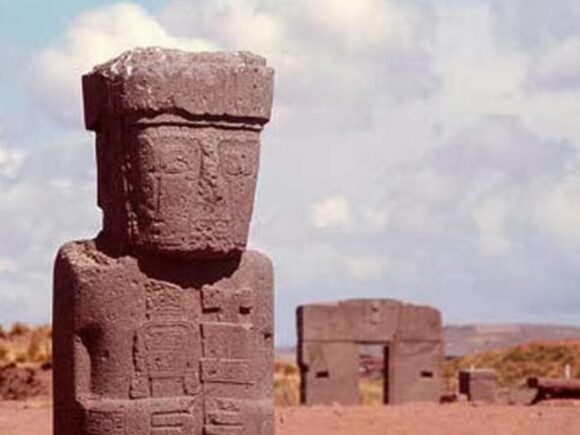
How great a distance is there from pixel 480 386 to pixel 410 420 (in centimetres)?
676

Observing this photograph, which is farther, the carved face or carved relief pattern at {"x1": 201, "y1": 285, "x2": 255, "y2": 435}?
carved relief pattern at {"x1": 201, "y1": 285, "x2": 255, "y2": 435}

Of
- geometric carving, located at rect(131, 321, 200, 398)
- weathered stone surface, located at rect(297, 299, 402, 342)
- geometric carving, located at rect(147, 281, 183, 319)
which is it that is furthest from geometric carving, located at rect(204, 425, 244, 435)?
weathered stone surface, located at rect(297, 299, 402, 342)

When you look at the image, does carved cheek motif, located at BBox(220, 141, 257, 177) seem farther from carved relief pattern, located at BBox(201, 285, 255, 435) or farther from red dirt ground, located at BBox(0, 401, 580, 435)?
red dirt ground, located at BBox(0, 401, 580, 435)

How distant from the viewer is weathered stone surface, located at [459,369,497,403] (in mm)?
32125

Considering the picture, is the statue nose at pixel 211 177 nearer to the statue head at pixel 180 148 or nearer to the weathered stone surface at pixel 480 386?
the statue head at pixel 180 148

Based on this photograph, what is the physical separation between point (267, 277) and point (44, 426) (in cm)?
1212

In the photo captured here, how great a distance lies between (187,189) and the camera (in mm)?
11891

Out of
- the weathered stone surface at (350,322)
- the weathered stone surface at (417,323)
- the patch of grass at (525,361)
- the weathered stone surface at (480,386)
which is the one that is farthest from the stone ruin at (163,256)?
the patch of grass at (525,361)

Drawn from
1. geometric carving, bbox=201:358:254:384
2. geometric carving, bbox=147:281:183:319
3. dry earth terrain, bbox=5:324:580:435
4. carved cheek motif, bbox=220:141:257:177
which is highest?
carved cheek motif, bbox=220:141:257:177

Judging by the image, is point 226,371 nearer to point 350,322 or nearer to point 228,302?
point 228,302

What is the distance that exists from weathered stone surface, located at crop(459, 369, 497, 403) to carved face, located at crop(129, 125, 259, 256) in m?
20.3

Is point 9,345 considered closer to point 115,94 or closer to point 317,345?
point 317,345

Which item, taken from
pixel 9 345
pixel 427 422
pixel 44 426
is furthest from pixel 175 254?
pixel 9 345

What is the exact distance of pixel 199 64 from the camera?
11969 millimetres
